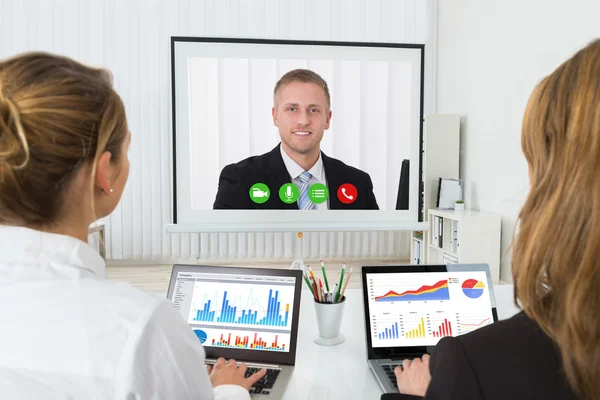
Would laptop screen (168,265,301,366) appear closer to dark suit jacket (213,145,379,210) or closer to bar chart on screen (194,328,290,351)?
bar chart on screen (194,328,290,351)

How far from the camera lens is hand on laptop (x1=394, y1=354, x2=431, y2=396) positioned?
97 cm

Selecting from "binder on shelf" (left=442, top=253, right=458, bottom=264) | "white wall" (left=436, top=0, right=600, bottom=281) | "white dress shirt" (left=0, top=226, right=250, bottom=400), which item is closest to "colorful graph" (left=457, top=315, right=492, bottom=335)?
"white dress shirt" (left=0, top=226, right=250, bottom=400)

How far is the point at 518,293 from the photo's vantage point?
2.02 feet

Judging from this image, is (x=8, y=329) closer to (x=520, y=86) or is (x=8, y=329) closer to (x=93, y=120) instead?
(x=93, y=120)

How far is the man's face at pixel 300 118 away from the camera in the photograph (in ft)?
11.5

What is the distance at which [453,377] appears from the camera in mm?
579

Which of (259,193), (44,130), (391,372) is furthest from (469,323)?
(259,193)

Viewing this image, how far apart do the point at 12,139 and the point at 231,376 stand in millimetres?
626

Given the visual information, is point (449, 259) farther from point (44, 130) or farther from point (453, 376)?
point (44, 130)

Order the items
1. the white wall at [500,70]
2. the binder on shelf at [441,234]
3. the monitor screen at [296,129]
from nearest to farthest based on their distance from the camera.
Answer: the white wall at [500,70]
the monitor screen at [296,129]
the binder on shelf at [441,234]

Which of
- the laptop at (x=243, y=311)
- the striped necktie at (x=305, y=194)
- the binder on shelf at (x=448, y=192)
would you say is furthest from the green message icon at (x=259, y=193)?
the laptop at (x=243, y=311)

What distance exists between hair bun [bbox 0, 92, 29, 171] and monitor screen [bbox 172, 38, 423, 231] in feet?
9.37

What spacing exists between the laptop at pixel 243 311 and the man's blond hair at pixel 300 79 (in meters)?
2.47

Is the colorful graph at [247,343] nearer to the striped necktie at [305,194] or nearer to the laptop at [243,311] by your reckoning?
the laptop at [243,311]
